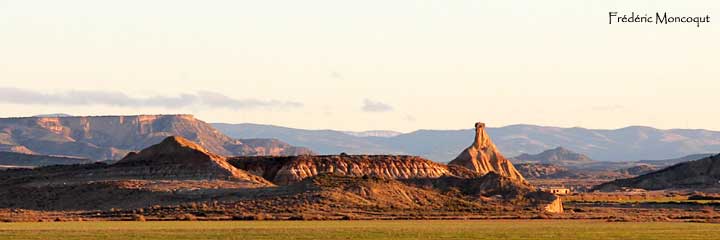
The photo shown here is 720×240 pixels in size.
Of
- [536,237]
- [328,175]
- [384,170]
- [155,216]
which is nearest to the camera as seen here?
[536,237]

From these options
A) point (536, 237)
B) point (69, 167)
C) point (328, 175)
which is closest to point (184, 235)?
point (536, 237)

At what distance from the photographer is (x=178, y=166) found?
14625 centimetres

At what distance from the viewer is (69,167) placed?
6388 inches

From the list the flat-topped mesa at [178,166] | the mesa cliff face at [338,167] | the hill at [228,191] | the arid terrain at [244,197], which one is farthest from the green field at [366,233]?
the mesa cliff face at [338,167]

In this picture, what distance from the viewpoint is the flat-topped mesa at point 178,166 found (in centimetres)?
14212

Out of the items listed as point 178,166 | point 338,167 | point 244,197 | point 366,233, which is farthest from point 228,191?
point 338,167

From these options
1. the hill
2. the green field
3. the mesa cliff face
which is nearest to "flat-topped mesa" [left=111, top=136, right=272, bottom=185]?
the hill

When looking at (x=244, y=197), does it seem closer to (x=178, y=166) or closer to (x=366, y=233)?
(x=178, y=166)

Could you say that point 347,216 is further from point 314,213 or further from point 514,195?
point 514,195

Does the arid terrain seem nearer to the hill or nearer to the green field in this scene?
the hill

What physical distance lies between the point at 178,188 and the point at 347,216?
2796 centimetres

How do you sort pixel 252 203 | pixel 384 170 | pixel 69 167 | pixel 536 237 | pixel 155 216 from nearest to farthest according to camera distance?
1. pixel 536 237
2. pixel 155 216
3. pixel 252 203
4. pixel 69 167
5. pixel 384 170

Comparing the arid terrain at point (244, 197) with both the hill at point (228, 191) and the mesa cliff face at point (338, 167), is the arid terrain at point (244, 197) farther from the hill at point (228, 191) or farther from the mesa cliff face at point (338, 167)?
the mesa cliff face at point (338, 167)

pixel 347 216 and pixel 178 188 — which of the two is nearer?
pixel 347 216
